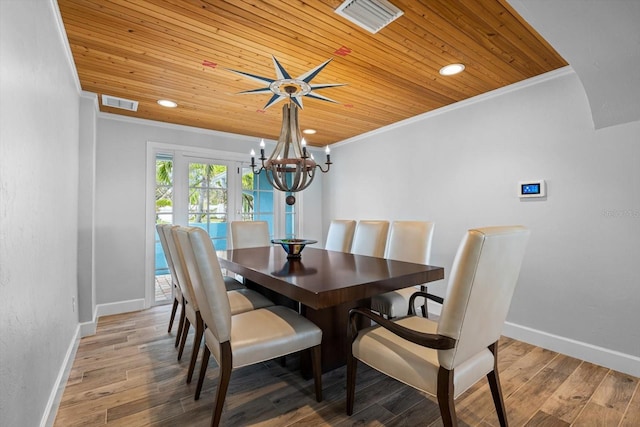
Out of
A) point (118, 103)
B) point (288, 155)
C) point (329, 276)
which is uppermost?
point (118, 103)

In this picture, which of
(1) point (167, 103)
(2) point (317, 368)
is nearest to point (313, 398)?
(2) point (317, 368)

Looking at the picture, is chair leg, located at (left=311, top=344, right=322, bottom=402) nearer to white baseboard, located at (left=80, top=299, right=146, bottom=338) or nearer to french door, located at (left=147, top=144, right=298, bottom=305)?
white baseboard, located at (left=80, top=299, right=146, bottom=338)

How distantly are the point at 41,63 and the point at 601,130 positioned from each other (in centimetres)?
363

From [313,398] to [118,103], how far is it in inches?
131

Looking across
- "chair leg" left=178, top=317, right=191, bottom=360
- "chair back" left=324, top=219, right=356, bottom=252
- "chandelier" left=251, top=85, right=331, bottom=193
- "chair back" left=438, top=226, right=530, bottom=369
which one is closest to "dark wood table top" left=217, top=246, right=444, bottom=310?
"chair back" left=438, top=226, right=530, bottom=369

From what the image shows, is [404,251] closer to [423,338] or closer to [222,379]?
[423,338]

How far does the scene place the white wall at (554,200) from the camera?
7.04 feet

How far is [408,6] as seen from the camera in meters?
1.64

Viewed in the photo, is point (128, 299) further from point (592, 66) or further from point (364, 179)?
point (592, 66)

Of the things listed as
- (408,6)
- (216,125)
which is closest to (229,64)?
(408,6)

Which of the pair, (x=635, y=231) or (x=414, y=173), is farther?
(x=414, y=173)

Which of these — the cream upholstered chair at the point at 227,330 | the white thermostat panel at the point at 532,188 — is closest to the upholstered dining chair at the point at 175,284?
the cream upholstered chair at the point at 227,330

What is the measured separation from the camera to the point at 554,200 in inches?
97.2

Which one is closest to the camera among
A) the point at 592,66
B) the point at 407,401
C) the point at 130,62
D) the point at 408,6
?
the point at 408,6
